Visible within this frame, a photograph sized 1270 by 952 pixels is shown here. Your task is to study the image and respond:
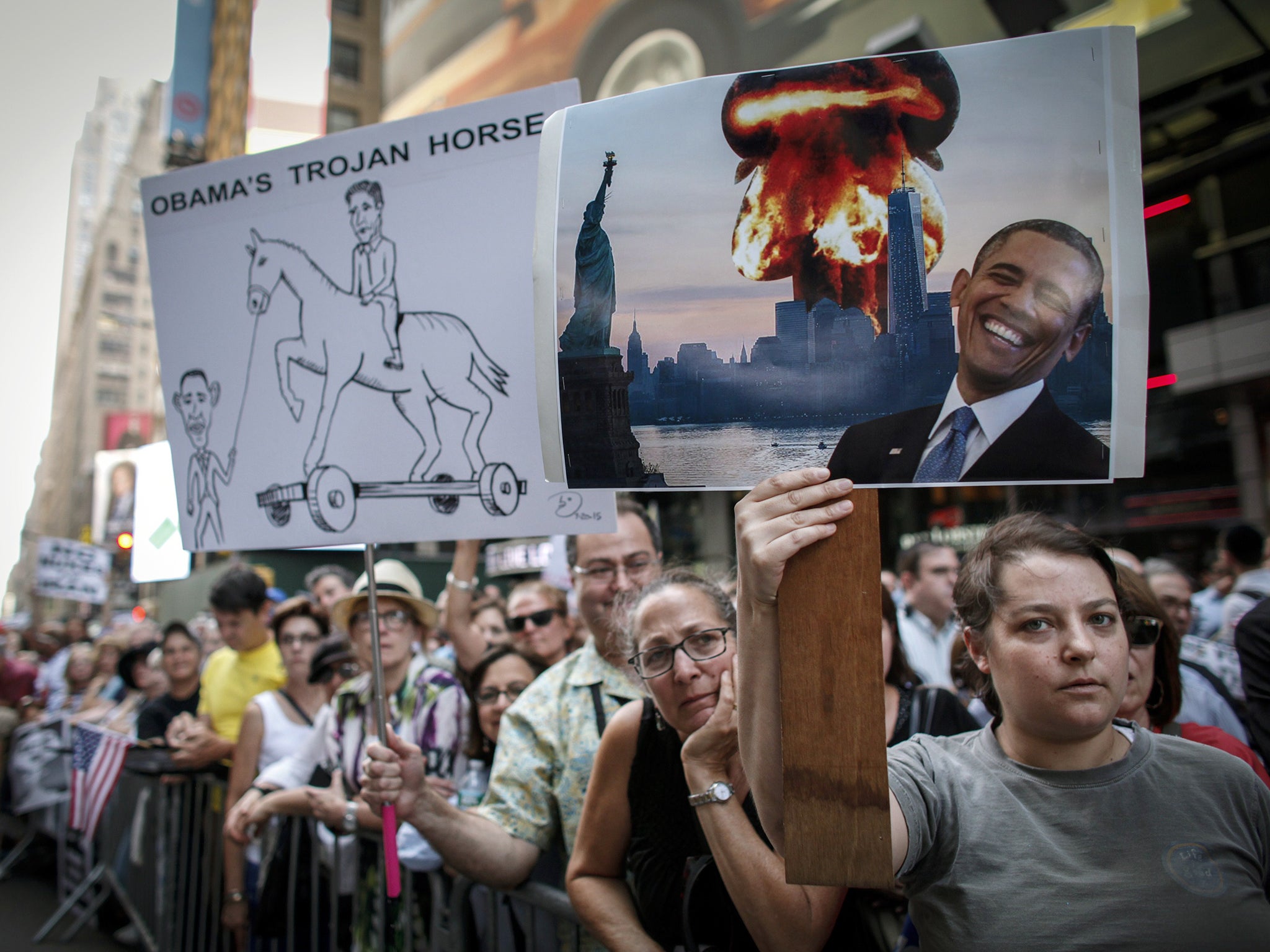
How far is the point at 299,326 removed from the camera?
239cm

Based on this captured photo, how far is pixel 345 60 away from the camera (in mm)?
33062

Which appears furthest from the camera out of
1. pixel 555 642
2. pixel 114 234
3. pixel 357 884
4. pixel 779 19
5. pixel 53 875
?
pixel 114 234

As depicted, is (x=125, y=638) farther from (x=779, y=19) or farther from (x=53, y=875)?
(x=779, y=19)

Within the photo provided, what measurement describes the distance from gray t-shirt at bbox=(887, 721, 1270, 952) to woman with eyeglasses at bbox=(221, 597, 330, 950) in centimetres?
326

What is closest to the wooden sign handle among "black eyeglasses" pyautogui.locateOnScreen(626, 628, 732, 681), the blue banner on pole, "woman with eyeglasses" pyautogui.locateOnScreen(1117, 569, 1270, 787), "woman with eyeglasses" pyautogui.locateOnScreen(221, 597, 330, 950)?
"black eyeglasses" pyautogui.locateOnScreen(626, 628, 732, 681)

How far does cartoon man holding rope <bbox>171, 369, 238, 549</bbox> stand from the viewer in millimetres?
2479

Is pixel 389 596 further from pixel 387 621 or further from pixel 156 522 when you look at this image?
pixel 156 522

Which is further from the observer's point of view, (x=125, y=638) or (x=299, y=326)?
(x=125, y=638)

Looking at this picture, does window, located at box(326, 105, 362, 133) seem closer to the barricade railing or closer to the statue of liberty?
the barricade railing

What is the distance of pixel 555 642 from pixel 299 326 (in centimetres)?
190

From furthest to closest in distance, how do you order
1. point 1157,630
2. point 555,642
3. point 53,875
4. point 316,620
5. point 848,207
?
point 53,875
point 316,620
point 555,642
point 1157,630
point 848,207

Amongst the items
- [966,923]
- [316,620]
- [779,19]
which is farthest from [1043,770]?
[779,19]

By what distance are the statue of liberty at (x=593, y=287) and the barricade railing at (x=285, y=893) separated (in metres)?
1.58

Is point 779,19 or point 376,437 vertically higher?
point 779,19
